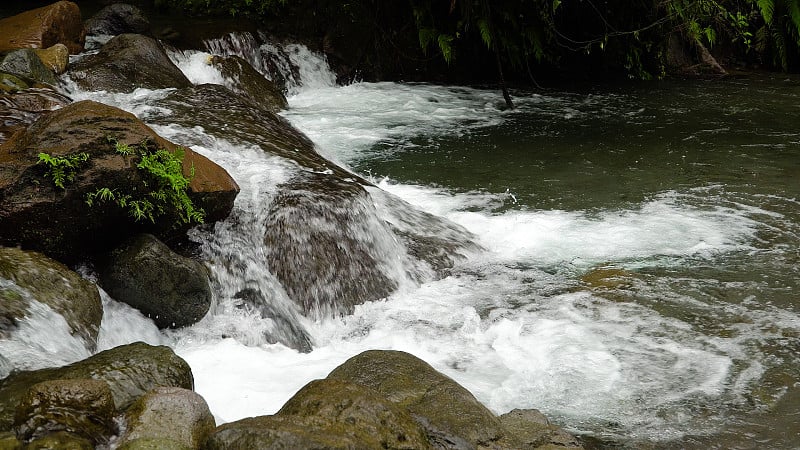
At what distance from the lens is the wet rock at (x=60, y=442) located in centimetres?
292

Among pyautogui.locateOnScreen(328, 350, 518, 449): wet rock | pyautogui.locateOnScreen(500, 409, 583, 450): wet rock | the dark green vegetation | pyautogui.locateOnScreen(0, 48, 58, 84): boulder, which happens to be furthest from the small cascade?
pyautogui.locateOnScreen(500, 409, 583, 450): wet rock

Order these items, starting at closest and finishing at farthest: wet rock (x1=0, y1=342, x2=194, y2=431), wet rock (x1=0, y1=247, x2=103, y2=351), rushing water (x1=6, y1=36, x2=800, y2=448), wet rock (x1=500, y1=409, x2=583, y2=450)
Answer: wet rock (x1=0, y1=342, x2=194, y2=431), wet rock (x1=500, y1=409, x2=583, y2=450), wet rock (x1=0, y1=247, x2=103, y2=351), rushing water (x1=6, y1=36, x2=800, y2=448)

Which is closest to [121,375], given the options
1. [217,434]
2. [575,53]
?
[217,434]

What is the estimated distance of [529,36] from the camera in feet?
41.1

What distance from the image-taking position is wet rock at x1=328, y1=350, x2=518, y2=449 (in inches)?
143

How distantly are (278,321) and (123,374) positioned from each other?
217 cm

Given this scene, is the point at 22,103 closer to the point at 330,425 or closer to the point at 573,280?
the point at 573,280

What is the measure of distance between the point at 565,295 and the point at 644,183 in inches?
129

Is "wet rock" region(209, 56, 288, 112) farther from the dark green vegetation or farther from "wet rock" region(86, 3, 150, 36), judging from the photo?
the dark green vegetation

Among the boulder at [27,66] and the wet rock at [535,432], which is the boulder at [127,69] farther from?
the wet rock at [535,432]

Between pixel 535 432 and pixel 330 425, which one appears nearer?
pixel 330 425

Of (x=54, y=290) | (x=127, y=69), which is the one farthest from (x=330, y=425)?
(x=127, y=69)

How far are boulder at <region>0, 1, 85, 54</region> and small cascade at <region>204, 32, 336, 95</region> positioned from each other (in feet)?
7.49

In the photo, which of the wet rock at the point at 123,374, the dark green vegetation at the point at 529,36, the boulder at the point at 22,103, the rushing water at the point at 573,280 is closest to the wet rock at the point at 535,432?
the rushing water at the point at 573,280
